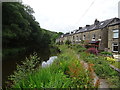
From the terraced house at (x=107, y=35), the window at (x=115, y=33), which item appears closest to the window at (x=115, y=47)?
the terraced house at (x=107, y=35)

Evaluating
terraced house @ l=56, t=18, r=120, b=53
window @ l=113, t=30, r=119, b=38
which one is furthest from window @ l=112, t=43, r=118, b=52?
window @ l=113, t=30, r=119, b=38

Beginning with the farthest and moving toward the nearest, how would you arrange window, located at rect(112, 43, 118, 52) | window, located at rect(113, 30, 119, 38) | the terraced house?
window, located at rect(112, 43, 118, 52) → the terraced house → window, located at rect(113, 30, 119, 38)

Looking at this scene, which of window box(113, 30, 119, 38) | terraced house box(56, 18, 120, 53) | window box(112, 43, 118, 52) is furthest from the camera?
window box(112, 43, 118, 52)

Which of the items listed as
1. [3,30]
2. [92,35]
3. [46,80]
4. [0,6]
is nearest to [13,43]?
[3,30]

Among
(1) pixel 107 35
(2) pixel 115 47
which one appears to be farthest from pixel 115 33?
(1) pixel 107 35

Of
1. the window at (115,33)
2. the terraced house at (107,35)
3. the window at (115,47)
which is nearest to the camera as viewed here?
the window at (115,33)

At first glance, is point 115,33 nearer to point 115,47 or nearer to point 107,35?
point 115,47

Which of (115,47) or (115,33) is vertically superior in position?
(115,33)

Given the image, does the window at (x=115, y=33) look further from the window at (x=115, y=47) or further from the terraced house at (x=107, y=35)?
the window at (x=115, y=47)

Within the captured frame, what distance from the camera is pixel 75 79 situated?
2.74 meters

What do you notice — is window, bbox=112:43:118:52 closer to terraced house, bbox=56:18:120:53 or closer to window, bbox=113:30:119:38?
terraced house, bbox=56:18:120:53

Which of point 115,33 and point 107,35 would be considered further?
point 107,35

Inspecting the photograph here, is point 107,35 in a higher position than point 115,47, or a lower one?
higher

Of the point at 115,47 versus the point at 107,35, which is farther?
the point at 107,35
